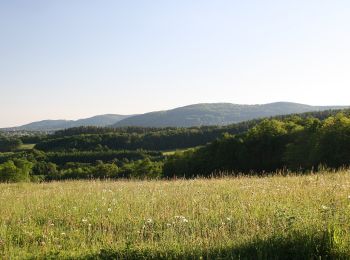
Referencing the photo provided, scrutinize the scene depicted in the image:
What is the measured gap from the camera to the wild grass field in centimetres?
718

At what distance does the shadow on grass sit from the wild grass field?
16 mm

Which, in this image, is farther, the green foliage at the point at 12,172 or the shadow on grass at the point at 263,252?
the green foliage at the point at 12,172

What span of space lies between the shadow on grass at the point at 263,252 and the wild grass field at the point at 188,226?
2cm

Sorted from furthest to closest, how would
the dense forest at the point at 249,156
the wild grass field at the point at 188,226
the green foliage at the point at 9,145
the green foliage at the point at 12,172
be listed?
the green foliage at the point at 9,145 < the green foliage at the point at 12,172 < the dense forest at the point at 249,156 < the wild grass field at the point at 188,226

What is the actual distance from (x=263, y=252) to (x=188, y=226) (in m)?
2.30

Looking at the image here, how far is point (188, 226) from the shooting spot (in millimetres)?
8938

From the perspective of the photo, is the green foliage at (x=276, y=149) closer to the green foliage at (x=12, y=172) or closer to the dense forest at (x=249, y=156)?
the dense forest at (x=249, y=156)

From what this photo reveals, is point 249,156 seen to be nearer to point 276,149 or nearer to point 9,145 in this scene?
point 276,149

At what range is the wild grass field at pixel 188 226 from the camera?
718 cm

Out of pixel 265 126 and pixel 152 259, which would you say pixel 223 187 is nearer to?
pixel 152 259

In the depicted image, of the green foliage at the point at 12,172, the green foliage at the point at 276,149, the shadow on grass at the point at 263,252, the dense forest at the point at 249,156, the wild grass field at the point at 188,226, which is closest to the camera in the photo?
the shadow on grass at the point at 263,252

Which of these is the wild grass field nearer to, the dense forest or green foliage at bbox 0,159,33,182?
the dense forest

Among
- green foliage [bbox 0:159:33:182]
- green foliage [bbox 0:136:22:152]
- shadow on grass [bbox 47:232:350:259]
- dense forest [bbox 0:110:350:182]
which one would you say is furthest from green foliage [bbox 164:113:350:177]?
green foliage [bbox 0:136:22:152]

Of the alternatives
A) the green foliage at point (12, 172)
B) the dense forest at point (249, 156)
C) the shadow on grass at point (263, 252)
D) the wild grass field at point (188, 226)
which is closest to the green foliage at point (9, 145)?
the dense forest at point (249, 156)
